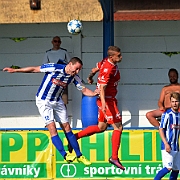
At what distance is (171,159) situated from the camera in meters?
11.5

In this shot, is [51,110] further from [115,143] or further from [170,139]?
[170,139]

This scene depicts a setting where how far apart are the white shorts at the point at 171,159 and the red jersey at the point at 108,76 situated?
6.89 feet

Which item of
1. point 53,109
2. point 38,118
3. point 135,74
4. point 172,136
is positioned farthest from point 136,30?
point 53,109

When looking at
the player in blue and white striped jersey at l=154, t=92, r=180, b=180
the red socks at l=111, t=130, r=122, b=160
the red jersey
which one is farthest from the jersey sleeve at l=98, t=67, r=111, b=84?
the player in blue and white striped jersey at l=154, t=92, r=180, b=180

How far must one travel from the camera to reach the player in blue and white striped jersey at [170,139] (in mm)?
11406

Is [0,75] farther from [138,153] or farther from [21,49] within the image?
[138,153]

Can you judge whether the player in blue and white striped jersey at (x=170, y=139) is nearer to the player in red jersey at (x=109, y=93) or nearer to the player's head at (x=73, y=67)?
the player in red jersey at (x=109, y=93)

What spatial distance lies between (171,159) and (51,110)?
285cm

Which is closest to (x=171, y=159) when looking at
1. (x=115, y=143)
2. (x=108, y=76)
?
(x=115, y=143)

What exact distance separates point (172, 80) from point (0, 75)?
4.38 metres

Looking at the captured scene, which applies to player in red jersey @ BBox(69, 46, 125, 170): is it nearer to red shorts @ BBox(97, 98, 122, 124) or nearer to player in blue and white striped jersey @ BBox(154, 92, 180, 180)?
red shorts @ BBox(97, 98, 122, 124)

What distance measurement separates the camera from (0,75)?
1545 cm

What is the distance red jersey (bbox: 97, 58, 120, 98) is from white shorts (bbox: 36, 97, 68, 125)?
736 mm

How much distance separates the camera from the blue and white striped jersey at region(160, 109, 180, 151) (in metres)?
11.4
